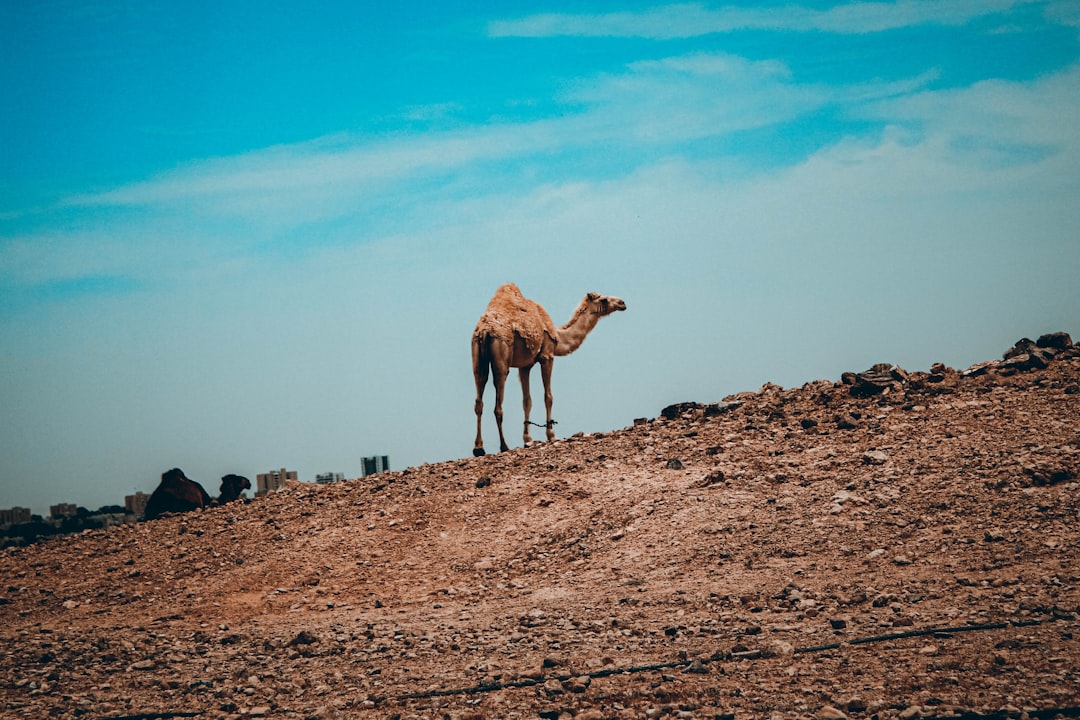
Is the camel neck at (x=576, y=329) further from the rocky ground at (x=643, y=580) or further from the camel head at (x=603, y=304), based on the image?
the rocky ground at (x=643, y=580)

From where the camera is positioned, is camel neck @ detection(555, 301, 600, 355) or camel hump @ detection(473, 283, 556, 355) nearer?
camel hump @ detection(473, 283, 556, 355)

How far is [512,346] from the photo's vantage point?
20094 millimetres

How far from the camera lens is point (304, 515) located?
18141 millimetres

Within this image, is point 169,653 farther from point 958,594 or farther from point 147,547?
point 958,594

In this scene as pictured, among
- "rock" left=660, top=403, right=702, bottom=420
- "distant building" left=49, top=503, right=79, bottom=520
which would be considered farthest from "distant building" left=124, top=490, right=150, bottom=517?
"rock" left=660, top=403, right=702, bottom=420

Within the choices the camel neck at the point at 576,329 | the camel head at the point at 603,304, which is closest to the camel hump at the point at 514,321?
the camel neck at the point at 576,329

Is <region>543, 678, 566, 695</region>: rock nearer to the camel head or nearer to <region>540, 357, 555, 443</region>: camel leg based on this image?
<region>540, 357, 555, 443</region>: camel leg

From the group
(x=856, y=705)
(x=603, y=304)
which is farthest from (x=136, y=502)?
(x=856, y=705)

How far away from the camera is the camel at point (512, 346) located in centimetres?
1973

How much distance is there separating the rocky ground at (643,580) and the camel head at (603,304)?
4.52 m

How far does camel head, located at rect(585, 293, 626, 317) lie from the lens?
75.3 ft

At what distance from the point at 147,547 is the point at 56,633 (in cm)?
393

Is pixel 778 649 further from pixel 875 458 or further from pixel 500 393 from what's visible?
pixel 500 393

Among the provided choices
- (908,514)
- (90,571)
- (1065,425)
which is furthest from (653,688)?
(90,571)
